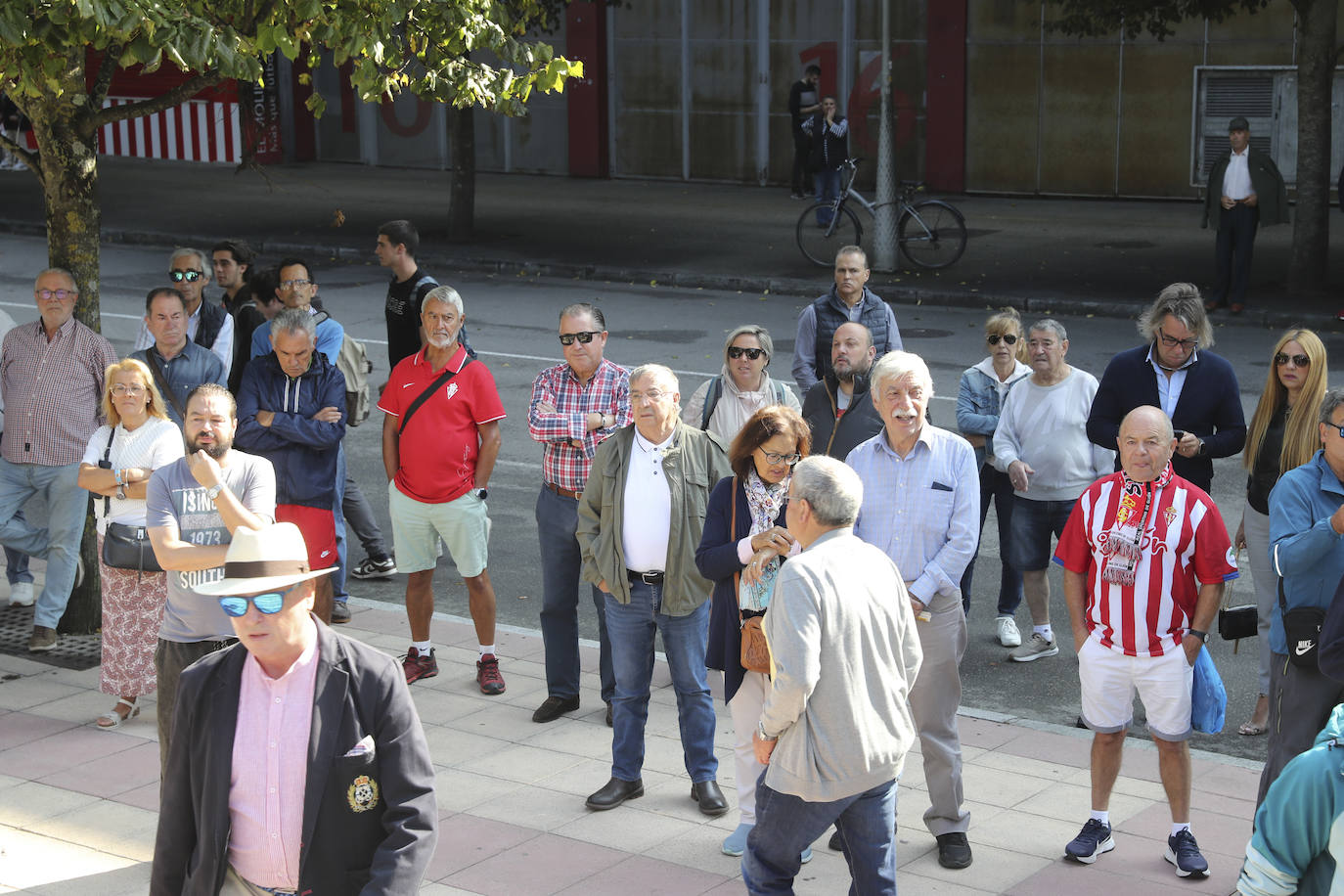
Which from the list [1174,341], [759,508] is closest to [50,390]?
[759,508]

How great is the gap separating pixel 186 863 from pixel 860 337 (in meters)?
4.66

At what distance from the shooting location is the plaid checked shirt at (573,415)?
7.81 metres

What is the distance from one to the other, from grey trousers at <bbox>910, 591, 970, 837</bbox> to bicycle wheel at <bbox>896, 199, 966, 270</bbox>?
16.3 m

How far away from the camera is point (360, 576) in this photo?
10.7m

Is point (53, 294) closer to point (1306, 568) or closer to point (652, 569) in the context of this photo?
point (652, 569)

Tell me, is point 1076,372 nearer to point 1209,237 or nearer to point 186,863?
point 186,863

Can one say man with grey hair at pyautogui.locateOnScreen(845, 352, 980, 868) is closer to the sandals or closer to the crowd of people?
the crowd of people

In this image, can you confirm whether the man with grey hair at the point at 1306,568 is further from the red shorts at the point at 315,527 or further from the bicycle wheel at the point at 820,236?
the bicycle wheel at the point at 820,236

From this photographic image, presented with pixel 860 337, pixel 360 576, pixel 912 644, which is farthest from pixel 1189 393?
pixel 360 576

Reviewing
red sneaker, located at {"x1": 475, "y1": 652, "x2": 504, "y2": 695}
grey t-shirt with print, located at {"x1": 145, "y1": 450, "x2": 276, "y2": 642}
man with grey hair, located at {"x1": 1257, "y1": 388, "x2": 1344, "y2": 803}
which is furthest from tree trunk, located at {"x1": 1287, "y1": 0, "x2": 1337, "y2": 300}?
grey t-shirt with print, located at {"x1": 145, "y1": 450, "x2": 276, "y2": 642}

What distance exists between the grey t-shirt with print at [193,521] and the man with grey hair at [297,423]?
145 centimetres

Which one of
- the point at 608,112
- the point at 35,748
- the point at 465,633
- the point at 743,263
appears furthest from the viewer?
the point at 608,112

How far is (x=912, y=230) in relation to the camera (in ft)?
75.2

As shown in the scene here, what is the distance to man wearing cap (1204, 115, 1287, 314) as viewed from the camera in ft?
60.7
